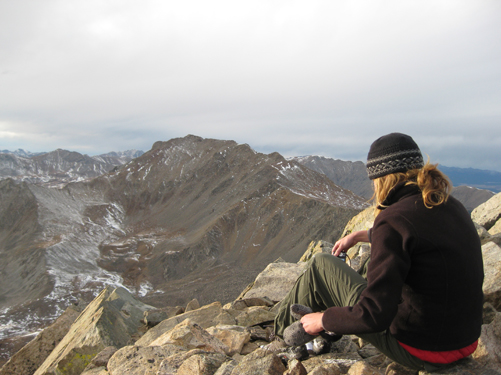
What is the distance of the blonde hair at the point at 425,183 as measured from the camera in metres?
2.84

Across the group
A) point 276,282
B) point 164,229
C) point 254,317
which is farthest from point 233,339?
point 164,229

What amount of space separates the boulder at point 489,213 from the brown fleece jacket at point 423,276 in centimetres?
1057

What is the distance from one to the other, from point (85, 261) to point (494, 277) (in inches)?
3787

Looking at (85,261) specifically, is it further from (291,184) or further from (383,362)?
(383,362)

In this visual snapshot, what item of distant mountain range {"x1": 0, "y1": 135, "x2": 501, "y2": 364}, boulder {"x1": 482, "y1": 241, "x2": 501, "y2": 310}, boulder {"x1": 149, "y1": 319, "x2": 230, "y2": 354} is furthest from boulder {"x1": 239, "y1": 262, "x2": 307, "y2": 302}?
distant mountain range {"x1": 0, "y1": 135, "x2": 501, "y2": 364}

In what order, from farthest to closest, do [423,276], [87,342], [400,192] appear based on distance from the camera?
[87,342] < [400,192] < [423,276]

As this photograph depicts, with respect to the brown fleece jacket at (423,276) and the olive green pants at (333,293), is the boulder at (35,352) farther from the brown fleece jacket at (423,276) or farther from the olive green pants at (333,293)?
the brown fleece jacket at (423,276)

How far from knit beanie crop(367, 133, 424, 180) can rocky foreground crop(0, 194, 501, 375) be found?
2147mm

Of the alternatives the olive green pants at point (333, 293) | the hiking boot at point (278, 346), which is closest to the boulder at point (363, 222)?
the hiking boot at point (278, 346)

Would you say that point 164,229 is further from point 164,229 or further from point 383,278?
point 383,278

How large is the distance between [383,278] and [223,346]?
13.8 feet

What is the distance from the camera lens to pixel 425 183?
9.68ft

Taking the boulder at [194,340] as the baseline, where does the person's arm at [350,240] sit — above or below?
above

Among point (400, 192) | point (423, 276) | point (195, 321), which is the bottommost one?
point (195, 321)
